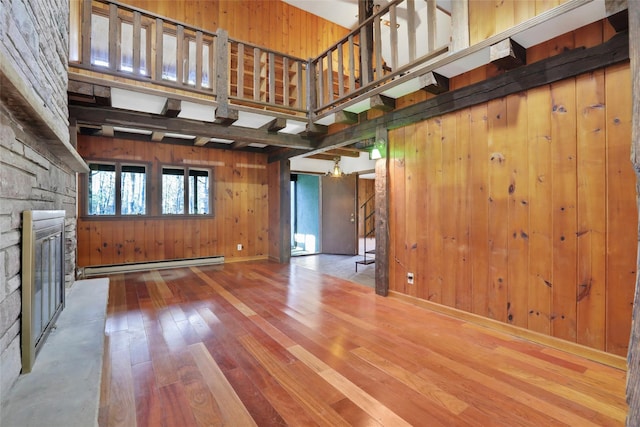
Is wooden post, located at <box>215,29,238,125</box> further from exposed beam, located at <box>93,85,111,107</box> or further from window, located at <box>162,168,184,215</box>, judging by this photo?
window, located at <box>162,168,184,215</box>

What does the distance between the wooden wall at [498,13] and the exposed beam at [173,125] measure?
2920 mm

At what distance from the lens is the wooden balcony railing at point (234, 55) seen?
3.04 m

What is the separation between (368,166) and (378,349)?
5127mm

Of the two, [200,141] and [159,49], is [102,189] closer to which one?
[200,141]

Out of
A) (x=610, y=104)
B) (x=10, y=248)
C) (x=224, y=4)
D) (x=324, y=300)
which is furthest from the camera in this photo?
(x=224, y=4)

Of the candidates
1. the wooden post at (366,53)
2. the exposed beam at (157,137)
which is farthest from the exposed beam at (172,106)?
the wooden post at (366,53)

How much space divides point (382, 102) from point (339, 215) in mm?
4168

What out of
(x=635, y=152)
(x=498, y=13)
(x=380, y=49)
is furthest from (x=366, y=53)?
(x=635, y=152)

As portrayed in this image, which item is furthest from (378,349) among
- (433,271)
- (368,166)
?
(368,166)

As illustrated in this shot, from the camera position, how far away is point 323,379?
6.32 feet

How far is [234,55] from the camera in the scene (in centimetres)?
540

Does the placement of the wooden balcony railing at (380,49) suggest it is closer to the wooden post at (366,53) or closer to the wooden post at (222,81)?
the wooden post at (366,53)

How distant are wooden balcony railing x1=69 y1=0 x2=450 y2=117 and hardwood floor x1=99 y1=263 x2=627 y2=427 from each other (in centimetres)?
253

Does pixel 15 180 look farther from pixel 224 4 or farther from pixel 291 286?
pixel 224 4
